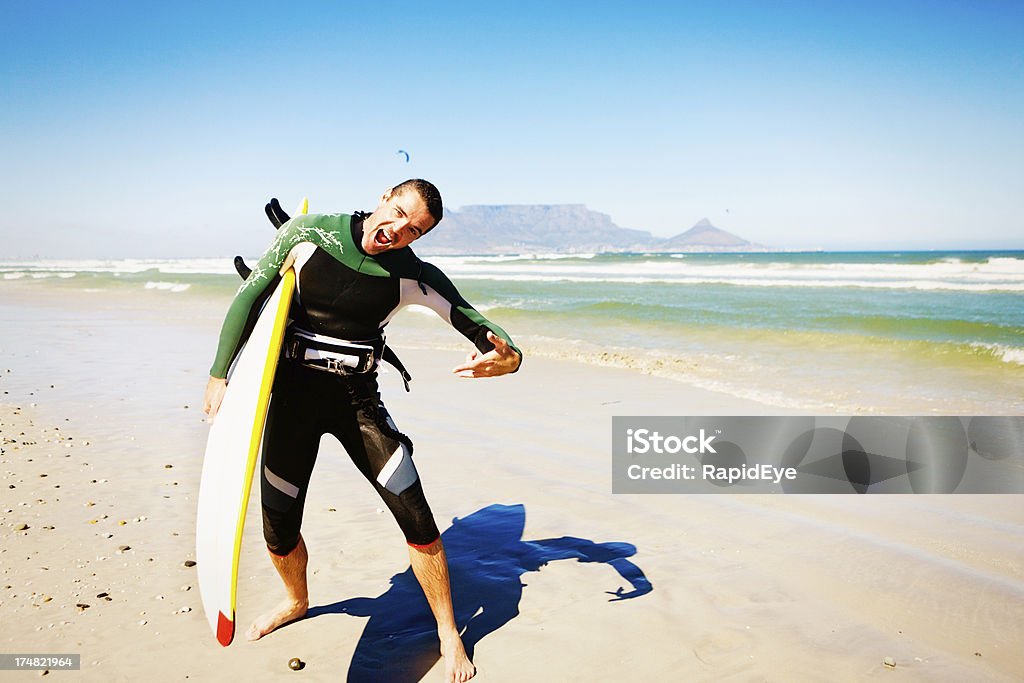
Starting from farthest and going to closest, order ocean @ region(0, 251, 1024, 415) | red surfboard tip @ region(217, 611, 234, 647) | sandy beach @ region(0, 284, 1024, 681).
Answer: ocean @ region(0, 251, 1024, 415) < sandy beach @ region(0, 284, 1024, 681) < red surfboard tip @ region(217, 611, 234, 647)

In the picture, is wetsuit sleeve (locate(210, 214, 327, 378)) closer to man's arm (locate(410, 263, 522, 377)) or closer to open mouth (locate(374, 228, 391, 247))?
open mouth (locate(374, 228, 391, 247))

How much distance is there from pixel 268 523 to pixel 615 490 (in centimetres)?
314

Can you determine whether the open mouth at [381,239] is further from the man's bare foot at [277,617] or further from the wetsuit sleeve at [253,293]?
the man's bare foot at [277,617]

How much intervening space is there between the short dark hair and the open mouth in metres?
0.19

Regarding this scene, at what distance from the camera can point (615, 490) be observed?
5781mm

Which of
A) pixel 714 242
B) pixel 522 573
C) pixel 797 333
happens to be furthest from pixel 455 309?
pixel 714 242

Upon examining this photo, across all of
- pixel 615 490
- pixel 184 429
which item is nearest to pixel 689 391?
pixel 615 490

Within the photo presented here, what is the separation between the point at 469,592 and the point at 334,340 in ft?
5.82

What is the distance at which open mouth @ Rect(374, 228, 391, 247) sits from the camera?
10.0 ft

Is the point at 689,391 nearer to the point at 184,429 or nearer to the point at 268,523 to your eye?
the point at 184,429

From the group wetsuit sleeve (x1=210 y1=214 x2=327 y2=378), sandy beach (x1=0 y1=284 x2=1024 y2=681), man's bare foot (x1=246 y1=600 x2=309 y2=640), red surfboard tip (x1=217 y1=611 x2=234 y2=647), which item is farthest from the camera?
Result: man's bare foot (x1=246 y1=600 x2=309 y2=640)

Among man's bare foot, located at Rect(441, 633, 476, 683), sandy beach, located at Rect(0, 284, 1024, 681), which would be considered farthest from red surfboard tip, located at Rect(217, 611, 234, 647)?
man's bare foot, located at Rect(441, 633, 476, 683)

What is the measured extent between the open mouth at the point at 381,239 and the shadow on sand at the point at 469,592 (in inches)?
77.3

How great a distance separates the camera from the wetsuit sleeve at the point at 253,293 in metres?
3.01
